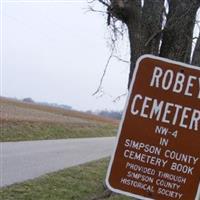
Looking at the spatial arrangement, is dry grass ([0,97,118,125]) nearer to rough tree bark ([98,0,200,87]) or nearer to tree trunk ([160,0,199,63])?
rough tree bark ([98,0,200,87])

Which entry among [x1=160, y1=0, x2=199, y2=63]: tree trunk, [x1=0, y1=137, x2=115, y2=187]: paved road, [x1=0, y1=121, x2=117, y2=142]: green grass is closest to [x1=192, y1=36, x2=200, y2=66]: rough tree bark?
[x1=160, y1=0, x2=199, y2=63]: tree trunk

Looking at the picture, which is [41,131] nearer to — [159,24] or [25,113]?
[25,113]

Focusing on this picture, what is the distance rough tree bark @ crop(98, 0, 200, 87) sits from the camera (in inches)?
382

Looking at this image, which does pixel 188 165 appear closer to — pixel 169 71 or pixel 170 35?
pixel 169 71

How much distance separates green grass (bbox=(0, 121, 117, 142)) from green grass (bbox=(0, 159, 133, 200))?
9.15 metres

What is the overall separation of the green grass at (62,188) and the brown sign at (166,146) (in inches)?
296

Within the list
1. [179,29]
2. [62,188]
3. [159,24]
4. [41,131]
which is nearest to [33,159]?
[62,188]

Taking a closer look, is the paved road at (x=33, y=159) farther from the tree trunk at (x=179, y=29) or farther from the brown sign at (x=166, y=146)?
the brown sign at (x=166, y=146)

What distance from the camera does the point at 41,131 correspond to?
3100 centimetres

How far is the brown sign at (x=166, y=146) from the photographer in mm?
4625

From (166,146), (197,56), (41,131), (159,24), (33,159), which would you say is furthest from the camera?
(41,131)

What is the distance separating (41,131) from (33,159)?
11577mm

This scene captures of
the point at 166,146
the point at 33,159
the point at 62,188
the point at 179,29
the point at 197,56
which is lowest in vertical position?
the point at 33,159

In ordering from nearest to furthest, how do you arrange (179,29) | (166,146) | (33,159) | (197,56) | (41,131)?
(166,146), (179,29), (197,56), (33,159), (41,131)
